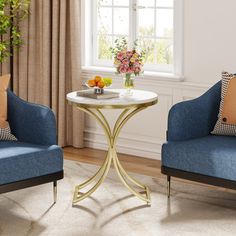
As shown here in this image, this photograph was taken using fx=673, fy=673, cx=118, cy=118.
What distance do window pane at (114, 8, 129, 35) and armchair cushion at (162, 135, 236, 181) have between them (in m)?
1.84

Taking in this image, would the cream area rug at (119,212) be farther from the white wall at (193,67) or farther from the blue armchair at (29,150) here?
the white wall at (193,67)

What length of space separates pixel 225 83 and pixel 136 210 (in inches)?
46.7

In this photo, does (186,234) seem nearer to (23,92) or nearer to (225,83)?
(225,83)

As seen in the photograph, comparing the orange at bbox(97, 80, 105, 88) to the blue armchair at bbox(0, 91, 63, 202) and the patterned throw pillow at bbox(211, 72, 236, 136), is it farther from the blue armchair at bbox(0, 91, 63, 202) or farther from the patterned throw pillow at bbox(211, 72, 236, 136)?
the patterned throw pillow at bbox(211, 72, 236, 136)

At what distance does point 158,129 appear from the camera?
6133mm

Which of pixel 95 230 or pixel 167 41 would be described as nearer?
pixel 95 230

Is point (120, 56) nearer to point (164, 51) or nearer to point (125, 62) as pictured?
point (125, 62)

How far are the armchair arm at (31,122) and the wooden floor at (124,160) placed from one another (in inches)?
45.4

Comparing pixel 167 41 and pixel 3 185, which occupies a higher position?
pixel 167 41

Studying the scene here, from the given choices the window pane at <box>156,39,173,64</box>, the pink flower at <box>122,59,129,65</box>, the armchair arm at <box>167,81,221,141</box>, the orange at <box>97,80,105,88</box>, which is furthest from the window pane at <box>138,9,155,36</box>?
the orange at <box>97,80,105,88</box>

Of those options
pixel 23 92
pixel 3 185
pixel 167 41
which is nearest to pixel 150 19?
pixel 167 41

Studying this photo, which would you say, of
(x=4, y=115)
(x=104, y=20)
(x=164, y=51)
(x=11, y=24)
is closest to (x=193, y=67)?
(x=164, y=51)

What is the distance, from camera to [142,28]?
625cm

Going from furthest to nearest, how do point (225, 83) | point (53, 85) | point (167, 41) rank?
point (53, 85)
point (167, 41)
point (225, 83)
